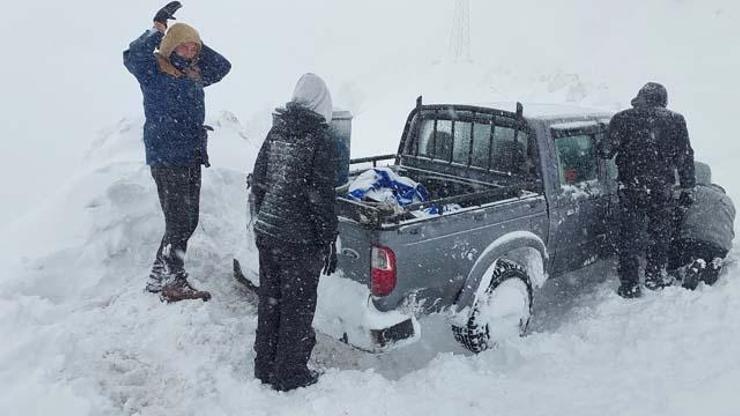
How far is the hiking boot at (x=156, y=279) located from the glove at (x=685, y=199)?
4.93 meters

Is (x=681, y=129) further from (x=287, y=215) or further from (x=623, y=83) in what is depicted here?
(x=623, y=83)

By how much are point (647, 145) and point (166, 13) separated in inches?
176

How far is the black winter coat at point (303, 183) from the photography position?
12.5 ft

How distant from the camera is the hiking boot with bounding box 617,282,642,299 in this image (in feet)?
19.0

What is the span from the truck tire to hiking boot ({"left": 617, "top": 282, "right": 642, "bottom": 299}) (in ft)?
4.71

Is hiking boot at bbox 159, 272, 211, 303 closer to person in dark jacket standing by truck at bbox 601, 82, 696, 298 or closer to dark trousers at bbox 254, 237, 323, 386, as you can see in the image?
dark trousers at bbox 254, 237, 323, 386

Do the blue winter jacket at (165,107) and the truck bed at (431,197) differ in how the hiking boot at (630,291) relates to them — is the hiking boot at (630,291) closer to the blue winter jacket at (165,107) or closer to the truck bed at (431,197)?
the truck bed at (431,197)

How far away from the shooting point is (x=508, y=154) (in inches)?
208

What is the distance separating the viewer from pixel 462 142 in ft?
18.4

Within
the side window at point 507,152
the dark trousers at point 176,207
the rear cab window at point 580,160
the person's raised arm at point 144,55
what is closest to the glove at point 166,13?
the person's raised arm at point 144,55

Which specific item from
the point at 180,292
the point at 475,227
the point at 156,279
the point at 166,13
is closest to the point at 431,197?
the point at 475,227

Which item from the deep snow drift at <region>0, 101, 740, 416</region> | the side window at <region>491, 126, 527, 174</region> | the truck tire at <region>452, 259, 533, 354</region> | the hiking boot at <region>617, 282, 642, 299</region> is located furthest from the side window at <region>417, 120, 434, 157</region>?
the hiking boot at <region>617, 282, 642, 299</region>

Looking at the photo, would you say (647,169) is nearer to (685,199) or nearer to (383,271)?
(685,199)

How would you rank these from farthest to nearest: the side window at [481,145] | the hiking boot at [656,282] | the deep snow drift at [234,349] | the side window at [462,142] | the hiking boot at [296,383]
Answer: the hiking boot at [656,282], the side window at [462,142], the side window at [481,145], the hiking boot at [296,383], the deep snow drift at [234,349]
